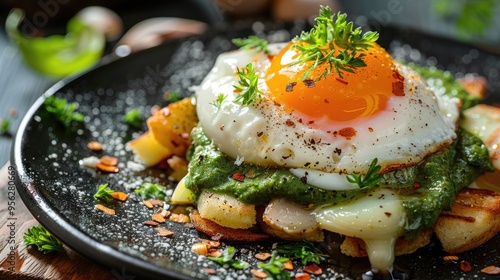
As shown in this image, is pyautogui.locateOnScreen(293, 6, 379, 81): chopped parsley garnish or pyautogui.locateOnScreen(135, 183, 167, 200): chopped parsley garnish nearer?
pyautogui.locateOnScreen(293, 6, 379, 81): chopped parsley garnish

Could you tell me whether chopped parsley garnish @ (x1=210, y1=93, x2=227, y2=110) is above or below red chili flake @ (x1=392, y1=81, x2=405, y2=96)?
below

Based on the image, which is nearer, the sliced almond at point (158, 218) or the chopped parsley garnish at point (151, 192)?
the sliced almond at point (158, 218)

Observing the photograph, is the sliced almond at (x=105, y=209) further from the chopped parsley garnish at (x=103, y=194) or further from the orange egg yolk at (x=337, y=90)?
the orange egg yolk at (x=337, y=90)

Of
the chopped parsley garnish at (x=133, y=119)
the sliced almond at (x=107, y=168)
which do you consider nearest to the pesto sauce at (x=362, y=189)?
the sliced almond at (x=107, y=168)

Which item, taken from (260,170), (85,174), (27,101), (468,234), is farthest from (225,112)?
(27,101)

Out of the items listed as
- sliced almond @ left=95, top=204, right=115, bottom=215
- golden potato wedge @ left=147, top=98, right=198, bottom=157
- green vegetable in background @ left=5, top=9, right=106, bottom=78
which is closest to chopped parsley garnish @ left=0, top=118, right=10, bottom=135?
green vegetable in background @ left=5, top=9, right=106, bottom=78

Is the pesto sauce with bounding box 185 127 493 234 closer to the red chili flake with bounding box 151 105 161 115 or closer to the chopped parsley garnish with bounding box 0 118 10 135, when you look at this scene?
the red chili flake with bounding box 151 105 161 115
